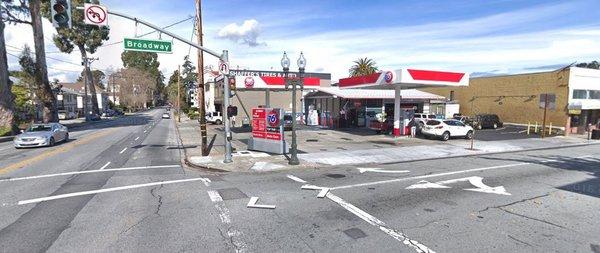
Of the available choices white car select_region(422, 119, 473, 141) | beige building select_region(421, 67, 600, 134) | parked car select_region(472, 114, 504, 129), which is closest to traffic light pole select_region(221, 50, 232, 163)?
white car select_region(422, 119, 473, 141)

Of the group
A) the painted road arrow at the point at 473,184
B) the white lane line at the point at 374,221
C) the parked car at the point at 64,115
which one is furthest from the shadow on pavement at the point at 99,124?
the painted road arrow at the point at 473,184

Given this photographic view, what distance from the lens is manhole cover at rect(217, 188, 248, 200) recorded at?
31.5ft

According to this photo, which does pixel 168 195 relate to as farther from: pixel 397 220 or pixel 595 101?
pixel 595 101

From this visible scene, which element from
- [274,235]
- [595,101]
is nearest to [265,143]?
[274,235]

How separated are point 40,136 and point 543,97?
34.7 m

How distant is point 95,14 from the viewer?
37.3ft

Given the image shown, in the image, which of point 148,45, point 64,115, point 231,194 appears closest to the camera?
point 231,194

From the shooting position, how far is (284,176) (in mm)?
12648

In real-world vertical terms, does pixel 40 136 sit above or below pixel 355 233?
above

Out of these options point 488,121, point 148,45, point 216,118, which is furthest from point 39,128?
point 488,121

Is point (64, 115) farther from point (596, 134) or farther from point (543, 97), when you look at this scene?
point (596, 134)

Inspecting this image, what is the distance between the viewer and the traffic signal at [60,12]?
10.1 m

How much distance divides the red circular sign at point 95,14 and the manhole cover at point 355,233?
33.1 ft

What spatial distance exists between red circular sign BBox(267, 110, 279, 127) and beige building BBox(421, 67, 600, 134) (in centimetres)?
2217
